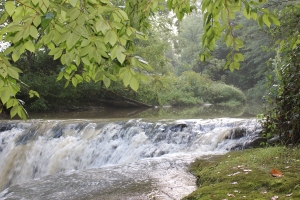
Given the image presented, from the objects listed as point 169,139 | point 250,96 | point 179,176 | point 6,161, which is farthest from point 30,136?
point 250,96

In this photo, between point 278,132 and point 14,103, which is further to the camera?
point 278,132

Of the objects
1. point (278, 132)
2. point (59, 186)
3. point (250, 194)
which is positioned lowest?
point (59, 186)

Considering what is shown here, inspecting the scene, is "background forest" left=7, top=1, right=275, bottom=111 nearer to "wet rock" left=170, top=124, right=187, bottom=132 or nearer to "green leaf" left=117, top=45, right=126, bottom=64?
"wet rock" left=170, top=124, right=187, bottom=132

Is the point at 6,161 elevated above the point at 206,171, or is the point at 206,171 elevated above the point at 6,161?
the point at 206,171

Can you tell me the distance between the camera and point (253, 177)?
3211 mm

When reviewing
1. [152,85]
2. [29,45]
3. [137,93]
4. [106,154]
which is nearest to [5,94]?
[29,45]

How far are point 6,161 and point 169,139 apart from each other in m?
4.86

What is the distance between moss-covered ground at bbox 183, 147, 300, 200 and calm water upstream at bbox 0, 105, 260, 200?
1.06ft

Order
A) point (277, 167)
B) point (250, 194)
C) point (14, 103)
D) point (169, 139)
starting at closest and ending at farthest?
1. point (14, 103)
2. point (250, 194)
3. point (277, 167)
4. point (169, 139)

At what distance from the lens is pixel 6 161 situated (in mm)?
8180

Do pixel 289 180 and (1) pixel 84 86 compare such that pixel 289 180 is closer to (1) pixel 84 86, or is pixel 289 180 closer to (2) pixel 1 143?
(2) pixel 1 143

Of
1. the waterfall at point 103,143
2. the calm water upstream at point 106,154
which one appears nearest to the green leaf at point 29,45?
the calm water upstream at point 106,154

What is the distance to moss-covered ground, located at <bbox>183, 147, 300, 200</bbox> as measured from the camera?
109 inches

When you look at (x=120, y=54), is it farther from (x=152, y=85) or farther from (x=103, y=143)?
(x=152, y=85)
